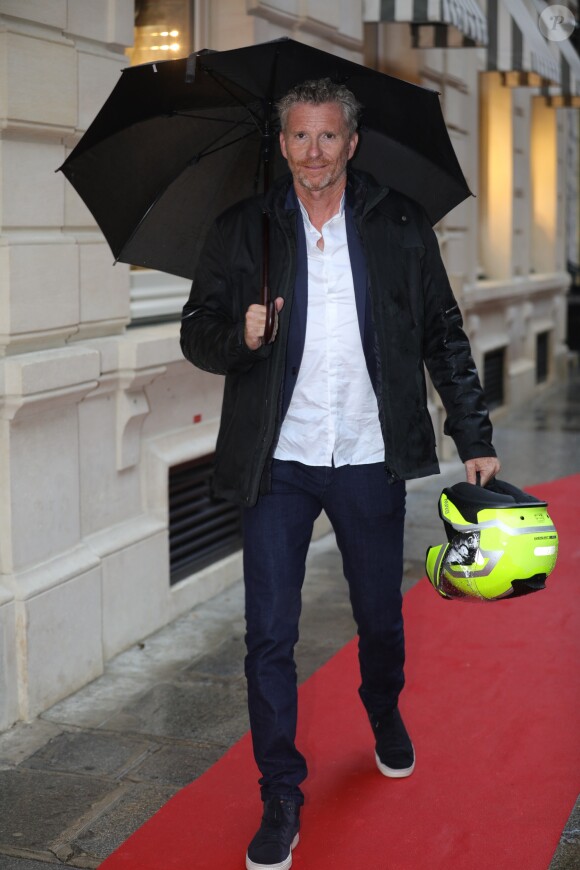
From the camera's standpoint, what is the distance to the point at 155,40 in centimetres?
608

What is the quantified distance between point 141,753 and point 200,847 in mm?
798

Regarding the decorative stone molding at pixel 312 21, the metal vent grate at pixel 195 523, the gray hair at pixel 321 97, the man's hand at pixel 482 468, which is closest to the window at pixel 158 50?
the decorative stone molding at pixel 312 21

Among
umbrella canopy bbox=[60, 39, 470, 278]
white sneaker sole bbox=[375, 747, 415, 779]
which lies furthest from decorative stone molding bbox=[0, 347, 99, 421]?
white sneaker sole bbox=[375, 747, 415, 779]

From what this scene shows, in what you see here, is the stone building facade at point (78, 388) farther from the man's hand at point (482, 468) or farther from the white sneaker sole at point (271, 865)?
the man's hand at point (482, 468)

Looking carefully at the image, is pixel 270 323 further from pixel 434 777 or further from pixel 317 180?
pixel 434 777

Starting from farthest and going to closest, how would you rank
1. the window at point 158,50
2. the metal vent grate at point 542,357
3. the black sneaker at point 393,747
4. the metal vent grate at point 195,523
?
the metal vent grate at point 542,357, the metal vent grate at point 195,523, the window at point 158,50, the black sneaker at point 393,747

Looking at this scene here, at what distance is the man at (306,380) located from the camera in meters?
3.45

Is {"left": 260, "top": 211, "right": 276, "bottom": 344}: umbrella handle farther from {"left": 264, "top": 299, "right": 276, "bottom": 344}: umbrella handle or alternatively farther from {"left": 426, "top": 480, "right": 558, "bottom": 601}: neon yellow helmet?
{"left": 426, "top": 480, "right": 558, "bottom": 601}: neon yellow helmet

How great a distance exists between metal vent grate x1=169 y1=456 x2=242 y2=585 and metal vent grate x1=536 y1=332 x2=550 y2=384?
934 centimetres

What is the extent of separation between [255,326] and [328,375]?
0.34m

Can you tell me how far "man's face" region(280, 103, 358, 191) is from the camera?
3412 millimetres

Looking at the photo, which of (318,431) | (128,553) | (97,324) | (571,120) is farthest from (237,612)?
(571,120)

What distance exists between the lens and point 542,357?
15562 millimetres

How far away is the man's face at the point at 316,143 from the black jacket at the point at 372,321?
0.42ft
